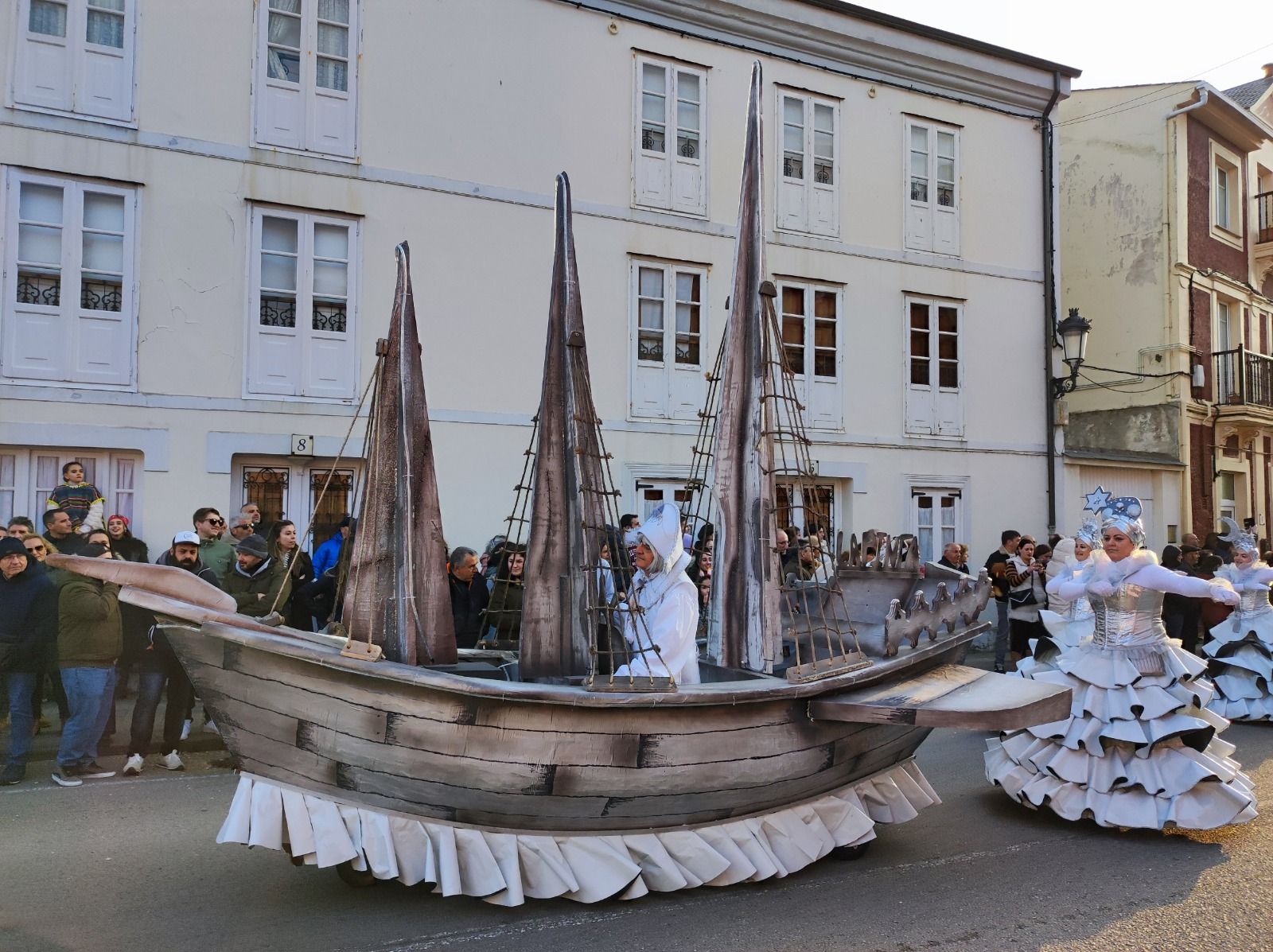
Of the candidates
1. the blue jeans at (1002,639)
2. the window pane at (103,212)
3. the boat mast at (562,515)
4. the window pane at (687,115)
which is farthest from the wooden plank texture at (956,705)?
the window pane at (687,115)

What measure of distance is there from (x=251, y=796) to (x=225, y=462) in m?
7.78

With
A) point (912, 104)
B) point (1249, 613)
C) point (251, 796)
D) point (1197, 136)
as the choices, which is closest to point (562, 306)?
point (251, 796)

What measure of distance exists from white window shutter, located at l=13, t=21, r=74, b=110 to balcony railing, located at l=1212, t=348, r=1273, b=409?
20253mm

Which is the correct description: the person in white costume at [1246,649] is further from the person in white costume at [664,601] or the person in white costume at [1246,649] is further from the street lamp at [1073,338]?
the person in white costume at [664,601]

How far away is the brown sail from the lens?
470 centimetres

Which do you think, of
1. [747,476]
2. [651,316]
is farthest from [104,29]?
[747,476]

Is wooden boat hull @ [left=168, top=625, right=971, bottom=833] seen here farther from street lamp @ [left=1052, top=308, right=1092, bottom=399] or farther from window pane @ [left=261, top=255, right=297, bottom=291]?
street lamp @ [left=1052, top=308, right=1092, bottom=399]

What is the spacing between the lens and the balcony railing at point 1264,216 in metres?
22.0

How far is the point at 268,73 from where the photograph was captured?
11.7 metres

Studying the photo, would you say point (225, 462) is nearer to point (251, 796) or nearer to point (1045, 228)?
point (251, 796)

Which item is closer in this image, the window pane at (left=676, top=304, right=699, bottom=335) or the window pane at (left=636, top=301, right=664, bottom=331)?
the window pane at (left=636, top=301, right=664, bottom=331)

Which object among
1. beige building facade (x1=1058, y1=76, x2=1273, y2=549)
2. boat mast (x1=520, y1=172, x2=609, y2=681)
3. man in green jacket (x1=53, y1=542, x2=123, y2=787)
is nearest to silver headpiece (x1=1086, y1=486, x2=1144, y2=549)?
boat mast (x1=520, y1=172, x2=609, y2=681)

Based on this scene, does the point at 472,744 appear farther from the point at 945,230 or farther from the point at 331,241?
the point at 945,230

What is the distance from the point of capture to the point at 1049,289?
56.6ft
